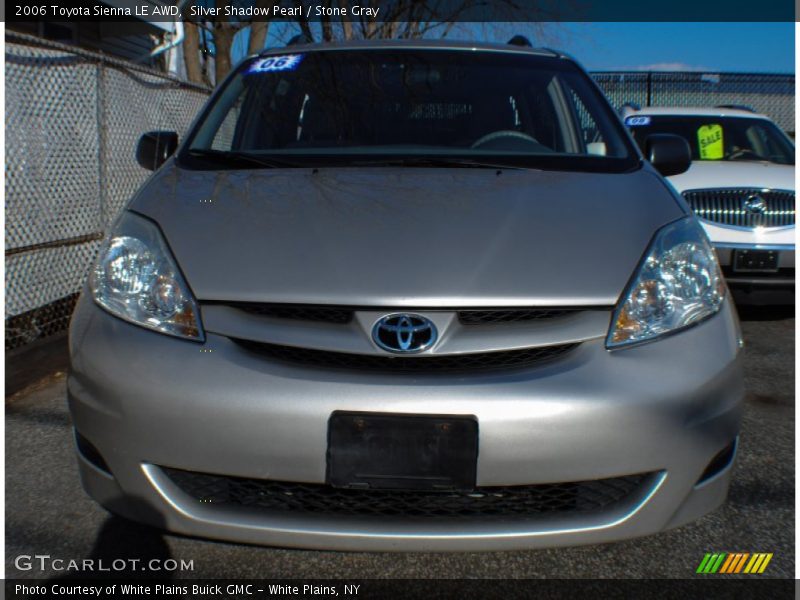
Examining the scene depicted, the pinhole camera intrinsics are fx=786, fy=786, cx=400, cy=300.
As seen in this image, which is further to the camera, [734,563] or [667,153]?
[667,153]

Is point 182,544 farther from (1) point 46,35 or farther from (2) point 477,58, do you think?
(1) point 46,35

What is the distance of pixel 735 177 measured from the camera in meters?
5.61

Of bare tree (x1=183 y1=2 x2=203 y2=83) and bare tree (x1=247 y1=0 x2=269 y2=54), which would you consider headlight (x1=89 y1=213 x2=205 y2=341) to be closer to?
bare tree (x1=247 y1=0 x2=269 y2=54)

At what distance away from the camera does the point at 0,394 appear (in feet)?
10.6

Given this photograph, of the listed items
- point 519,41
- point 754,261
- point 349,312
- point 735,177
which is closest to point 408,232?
point 349,312

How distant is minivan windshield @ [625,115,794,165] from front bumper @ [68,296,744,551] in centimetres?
530

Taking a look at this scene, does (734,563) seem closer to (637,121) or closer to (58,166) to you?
(58,166)

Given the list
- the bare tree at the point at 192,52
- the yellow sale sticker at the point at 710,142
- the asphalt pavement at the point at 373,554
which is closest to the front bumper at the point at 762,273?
the yellow sale sticker at the point at 710,142

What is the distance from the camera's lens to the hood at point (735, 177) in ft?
18.0

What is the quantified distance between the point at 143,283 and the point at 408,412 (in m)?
0.81

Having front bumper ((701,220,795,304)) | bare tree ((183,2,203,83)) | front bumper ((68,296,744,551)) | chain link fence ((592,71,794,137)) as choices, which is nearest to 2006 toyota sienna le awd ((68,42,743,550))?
front bumper ((68,296,744,551))

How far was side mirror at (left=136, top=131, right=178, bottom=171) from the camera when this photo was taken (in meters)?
3.15

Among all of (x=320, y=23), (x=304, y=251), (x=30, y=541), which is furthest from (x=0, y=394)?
(x=320, y=23)

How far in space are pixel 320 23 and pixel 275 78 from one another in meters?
9.19
